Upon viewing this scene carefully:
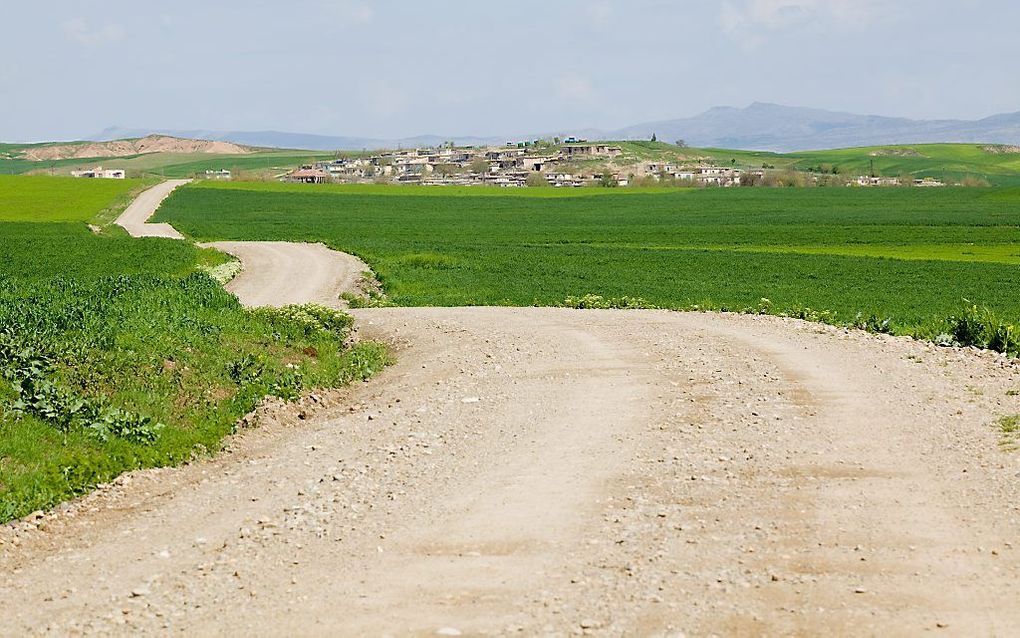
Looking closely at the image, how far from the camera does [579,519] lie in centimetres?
1198

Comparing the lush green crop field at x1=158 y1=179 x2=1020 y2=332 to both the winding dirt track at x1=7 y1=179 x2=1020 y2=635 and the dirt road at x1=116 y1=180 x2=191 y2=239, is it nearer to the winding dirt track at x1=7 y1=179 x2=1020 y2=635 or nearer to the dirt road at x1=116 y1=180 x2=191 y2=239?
the dirt road at x1=116 y1=180 x2=191 y2=239

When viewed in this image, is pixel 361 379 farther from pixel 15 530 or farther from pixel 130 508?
pixel 15 530

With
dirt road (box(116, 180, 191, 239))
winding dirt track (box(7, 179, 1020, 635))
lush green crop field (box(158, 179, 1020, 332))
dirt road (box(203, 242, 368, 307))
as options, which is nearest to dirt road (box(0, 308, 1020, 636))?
winding dirt track (box(7, 179, 1020, 635))

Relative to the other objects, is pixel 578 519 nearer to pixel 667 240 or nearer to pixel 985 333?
pixel 985 333

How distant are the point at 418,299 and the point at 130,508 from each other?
82.1 feet

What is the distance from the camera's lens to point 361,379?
956 inches

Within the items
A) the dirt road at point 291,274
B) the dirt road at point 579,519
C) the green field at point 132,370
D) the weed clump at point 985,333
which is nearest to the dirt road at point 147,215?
the dirt road at point 291,274

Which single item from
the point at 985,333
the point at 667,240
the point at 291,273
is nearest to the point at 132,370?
the point at 985,333

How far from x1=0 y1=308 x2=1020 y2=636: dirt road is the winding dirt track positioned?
0.12 ft

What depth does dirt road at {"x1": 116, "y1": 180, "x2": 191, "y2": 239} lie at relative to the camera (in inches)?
2997

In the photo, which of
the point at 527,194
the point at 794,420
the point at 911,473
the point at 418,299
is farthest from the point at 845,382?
the point at 527,194

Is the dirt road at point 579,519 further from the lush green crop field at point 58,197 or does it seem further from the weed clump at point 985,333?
the lush green crop field at point 58,197

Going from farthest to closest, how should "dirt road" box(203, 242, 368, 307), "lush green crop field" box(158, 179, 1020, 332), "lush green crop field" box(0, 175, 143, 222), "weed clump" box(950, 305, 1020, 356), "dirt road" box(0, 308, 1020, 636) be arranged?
1. "lush green crop field" box(0, 175, 143, 222)
2. "dirt road" box(203, 242, 368, 307)
3. "lush green crop field" box(158, 179, 1020, 332)
4. "weed clump" box(950, 305, 1020, 356)
5. "dirt road" box(0, 308, 1020, 636)

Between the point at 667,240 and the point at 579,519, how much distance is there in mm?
65470
